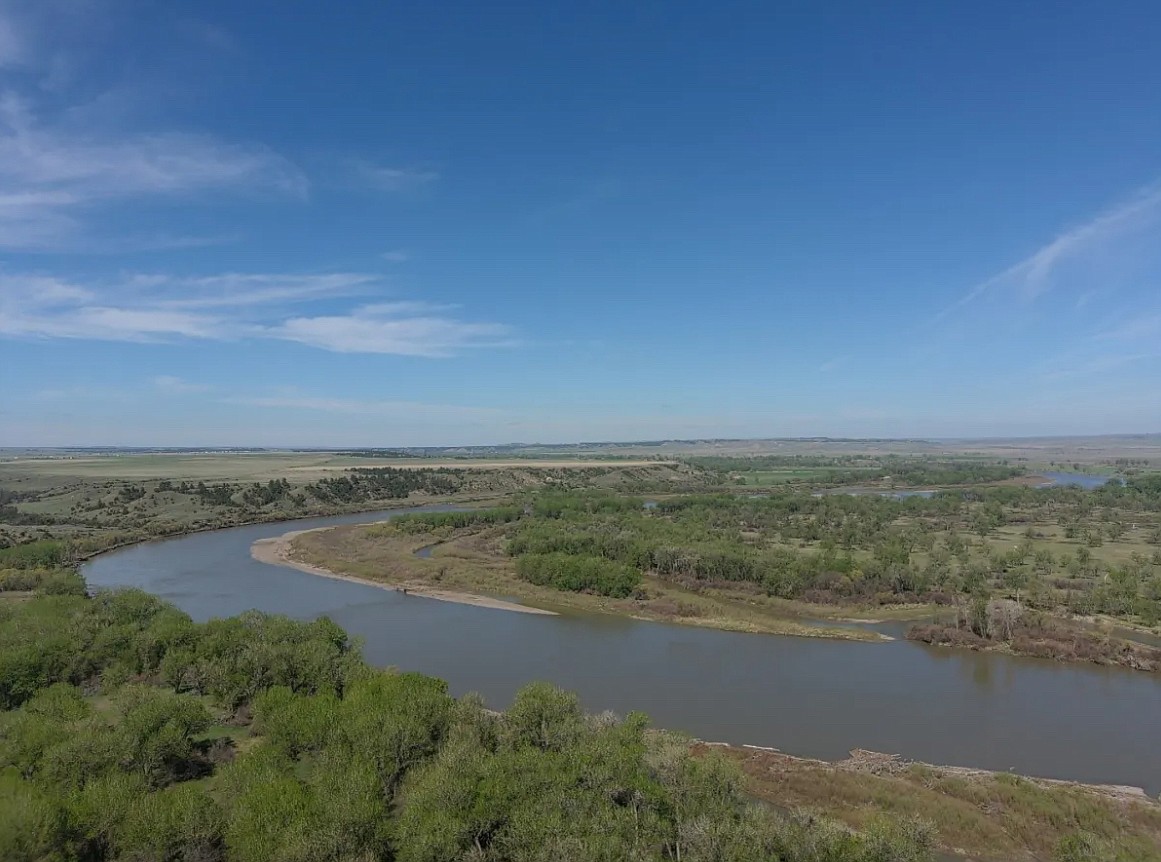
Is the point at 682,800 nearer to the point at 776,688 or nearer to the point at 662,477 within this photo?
the point at 776,688

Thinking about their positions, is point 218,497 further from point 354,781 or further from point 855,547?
point 354,781

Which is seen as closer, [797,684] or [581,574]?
[797,684]

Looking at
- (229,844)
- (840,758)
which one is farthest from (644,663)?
(229,844)

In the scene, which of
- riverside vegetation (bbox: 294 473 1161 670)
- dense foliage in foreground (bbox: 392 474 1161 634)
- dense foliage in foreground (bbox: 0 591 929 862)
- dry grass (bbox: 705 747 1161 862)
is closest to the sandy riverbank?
riverside vegetation (bbox: 294 473 1161 670)

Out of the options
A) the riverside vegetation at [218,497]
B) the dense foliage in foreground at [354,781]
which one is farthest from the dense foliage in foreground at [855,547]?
the riverside vegetation at [218,497]

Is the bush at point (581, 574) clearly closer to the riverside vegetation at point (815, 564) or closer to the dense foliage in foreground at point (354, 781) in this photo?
the riverside vegetation at point (815, 564)

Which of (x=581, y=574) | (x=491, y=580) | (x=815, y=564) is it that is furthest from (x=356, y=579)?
(x=815, y=564)

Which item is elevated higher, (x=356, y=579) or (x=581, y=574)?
(x=581, y=574)
